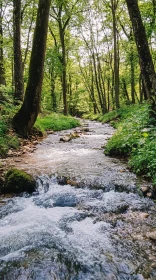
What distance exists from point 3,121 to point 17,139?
113cm

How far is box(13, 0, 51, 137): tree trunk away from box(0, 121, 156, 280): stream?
3.71m

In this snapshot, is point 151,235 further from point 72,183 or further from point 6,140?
point 6,140

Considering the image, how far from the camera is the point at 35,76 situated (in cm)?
876

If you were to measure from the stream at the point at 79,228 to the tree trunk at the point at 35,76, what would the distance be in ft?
12.2

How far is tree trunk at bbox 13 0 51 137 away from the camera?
837 cm

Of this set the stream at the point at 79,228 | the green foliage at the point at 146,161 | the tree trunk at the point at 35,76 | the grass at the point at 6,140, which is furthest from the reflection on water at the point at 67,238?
the tree trunk at the point at 35,76

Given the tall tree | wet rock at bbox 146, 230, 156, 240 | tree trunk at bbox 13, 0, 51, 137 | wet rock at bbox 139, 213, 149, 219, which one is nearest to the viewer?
wet rock at bbox 146, 230, 156, 240

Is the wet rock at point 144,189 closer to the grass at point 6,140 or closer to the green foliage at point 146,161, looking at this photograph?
the green foliage at point 146,161

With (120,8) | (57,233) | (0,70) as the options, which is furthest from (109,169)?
(120,8)

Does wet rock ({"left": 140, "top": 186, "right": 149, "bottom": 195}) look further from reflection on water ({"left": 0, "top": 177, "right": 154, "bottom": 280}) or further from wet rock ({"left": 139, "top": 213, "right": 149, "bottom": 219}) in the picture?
wet rock ({"left": 139, "top": 213, "right": 149, "bottom": 219})

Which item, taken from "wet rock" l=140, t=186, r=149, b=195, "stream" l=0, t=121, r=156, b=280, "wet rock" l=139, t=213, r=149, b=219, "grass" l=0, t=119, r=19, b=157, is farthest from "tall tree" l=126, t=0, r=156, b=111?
"wet rock" l=139, t=213, r=149, b=219

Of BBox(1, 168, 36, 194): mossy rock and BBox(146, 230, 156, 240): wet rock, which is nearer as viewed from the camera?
BBox(146, 230, 156, 240): wet rock

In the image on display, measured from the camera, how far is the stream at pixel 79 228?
98.8 inches

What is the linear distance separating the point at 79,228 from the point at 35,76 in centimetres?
666
